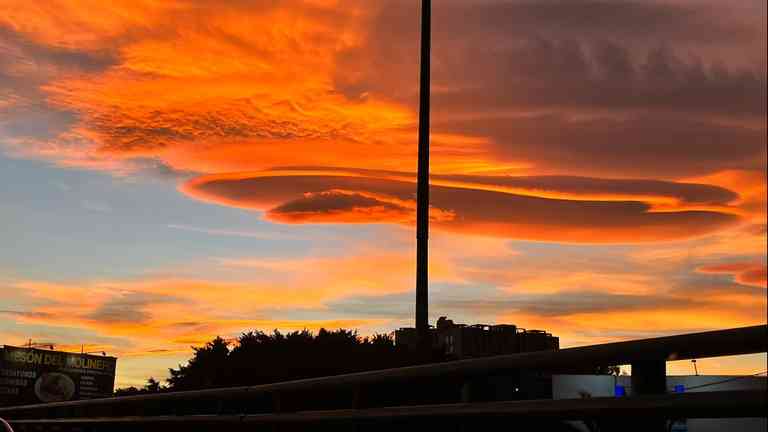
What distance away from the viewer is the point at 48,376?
125 m

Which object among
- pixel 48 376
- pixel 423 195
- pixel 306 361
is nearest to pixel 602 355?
pixel 306 361

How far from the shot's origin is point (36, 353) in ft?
417

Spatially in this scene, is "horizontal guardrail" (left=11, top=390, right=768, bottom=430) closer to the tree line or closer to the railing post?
the railing post

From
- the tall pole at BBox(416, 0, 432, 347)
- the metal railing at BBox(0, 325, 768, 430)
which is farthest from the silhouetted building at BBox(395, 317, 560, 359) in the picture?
the metal railing at BBox(0, 325, 768, 430)

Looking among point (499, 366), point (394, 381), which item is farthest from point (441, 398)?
point (499, 366)

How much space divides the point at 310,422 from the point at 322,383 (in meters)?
0.30

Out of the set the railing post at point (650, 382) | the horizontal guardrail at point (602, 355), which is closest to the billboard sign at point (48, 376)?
the horizontal guardrail at point (602, 355)

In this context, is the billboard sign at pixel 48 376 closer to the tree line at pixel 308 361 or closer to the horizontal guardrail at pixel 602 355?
the tree line at pixel 308 361

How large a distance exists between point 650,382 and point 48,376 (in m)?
126

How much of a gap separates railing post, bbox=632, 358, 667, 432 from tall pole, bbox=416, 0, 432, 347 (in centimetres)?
1202

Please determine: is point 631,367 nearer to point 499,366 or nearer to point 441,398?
point 499,366

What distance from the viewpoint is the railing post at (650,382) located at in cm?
A: 507

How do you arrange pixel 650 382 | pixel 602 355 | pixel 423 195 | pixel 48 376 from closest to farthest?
pixel 650 382, pixel 602 355, pixel 423 195, pixel 48 376

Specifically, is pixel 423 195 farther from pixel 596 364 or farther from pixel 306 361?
pixel 596 364
